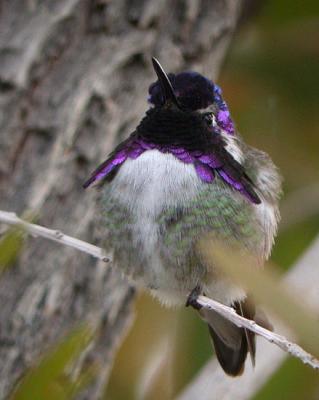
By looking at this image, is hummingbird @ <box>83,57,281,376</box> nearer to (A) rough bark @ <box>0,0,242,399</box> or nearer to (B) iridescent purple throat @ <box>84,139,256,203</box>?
(B) iridescent purple throat @ <box>84,139,256,203</box>

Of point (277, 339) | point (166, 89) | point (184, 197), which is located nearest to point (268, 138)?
point (166, 89)

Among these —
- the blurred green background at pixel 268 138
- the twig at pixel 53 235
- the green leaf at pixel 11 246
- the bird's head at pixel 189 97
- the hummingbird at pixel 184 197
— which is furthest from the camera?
the blurred green background at pixel 268 138

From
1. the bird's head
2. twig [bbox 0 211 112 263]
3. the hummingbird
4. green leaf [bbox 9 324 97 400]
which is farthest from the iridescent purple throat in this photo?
green leaf [bbox 9 324 97 400]

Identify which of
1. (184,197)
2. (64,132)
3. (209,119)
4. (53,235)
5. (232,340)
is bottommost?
(232,340)

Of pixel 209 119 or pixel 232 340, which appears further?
pixel 232 340

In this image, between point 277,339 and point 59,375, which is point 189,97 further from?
point 59,375

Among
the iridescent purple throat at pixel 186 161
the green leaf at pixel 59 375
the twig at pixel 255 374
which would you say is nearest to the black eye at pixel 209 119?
the iridescent purple throat at pixel 186 161

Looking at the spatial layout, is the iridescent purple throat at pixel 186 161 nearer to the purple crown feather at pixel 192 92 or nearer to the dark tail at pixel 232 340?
the purple crown feather at pixel 192 92

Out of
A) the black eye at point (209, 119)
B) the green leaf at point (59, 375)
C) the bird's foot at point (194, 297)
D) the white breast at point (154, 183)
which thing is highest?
the black eye at point (209, 119)
